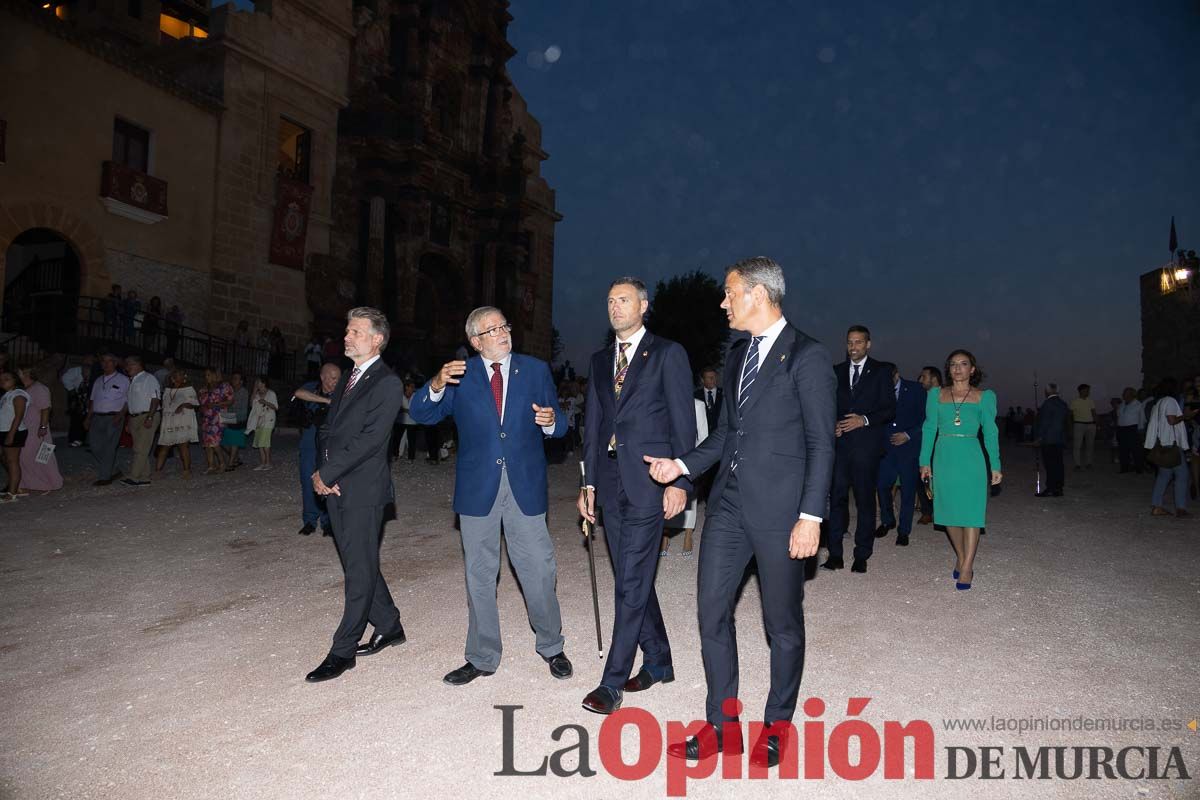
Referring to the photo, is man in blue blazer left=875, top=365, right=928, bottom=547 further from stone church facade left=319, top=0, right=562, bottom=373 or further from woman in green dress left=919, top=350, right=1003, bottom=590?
stone church facade left=319, top=0, right=562, bottom=373

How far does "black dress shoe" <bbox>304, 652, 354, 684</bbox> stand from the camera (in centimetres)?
377

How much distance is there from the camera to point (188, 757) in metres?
2.98

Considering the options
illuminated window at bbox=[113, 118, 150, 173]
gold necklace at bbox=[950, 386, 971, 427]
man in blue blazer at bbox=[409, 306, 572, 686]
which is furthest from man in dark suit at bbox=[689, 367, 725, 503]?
illuminated window at bbox=[113, 118, 150, 173]

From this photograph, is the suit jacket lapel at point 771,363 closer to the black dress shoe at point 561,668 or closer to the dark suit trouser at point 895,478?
the black dress shoe at point 561,668

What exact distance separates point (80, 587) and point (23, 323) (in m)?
17.3

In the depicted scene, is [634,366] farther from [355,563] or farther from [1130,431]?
[1130,431]

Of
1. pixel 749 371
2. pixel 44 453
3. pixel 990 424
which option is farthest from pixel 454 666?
pixel 44 453

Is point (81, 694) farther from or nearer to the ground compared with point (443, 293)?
nearer to the ground

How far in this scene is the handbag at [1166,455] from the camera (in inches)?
359

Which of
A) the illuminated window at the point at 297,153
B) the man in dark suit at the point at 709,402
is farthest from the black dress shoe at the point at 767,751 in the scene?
the illuminated window at the point at 297,153

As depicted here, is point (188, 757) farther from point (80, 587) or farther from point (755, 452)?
point (80, 587)

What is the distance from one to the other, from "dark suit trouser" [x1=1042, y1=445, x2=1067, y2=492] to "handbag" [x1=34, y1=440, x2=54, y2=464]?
15.5 m

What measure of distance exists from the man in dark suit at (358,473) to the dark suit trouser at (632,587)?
1.32m

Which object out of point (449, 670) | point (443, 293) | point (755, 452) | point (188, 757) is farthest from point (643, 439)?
point (443, 293)
